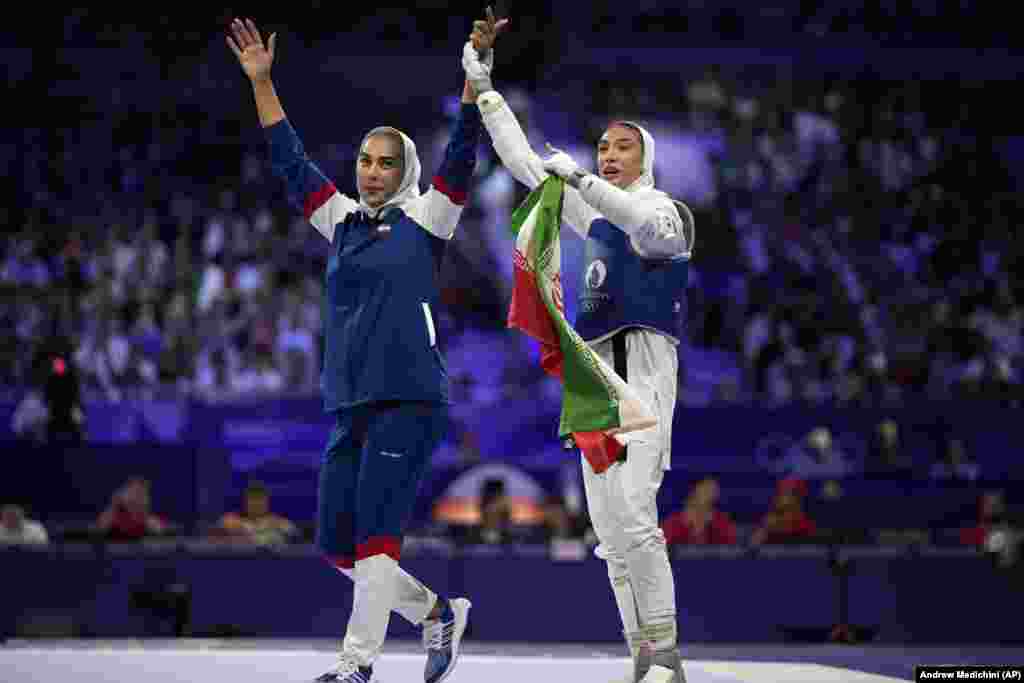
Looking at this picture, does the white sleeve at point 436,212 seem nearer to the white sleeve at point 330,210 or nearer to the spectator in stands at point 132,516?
the white sleeve at point 330,210

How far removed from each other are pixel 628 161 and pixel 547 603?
4.69 m

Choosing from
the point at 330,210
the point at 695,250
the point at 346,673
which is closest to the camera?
the point at 346,673

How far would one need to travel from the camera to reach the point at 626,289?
6.42 meters

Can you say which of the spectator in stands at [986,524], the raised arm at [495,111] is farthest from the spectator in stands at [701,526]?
the raised arm at [495,111]

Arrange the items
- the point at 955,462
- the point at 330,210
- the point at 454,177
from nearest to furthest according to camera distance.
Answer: the point at 454,177
the point at 330,210
the point at 955,462

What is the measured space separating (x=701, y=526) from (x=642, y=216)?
238 inches

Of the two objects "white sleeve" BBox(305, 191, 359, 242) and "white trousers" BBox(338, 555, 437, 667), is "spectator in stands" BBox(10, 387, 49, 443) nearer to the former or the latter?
"white sleeve" BBox(305, 191, 359, 242)

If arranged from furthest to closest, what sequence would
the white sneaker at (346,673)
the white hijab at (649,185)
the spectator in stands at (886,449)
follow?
the spectator in stands at (886,449) → the white hijab at (649,185) → the white sneaker at (346,673)

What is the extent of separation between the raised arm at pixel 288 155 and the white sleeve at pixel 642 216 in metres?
1.05

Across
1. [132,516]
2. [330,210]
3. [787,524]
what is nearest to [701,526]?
[787,524]

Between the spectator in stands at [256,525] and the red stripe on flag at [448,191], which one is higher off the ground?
the red stripe on flag at [448,191]

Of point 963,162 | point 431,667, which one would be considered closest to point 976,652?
point 431,667

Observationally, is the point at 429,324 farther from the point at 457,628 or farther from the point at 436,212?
the point at 457,628

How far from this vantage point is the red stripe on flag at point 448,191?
632cm
